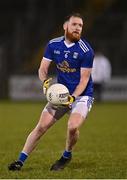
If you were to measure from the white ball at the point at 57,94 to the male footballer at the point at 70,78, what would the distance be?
8 cm

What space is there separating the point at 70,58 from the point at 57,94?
0.60 meters

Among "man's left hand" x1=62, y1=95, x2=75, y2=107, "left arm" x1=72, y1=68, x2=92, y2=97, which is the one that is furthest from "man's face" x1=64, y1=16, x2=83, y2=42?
"man's left hand" x1=62, y1=95, x2=75, y2=107

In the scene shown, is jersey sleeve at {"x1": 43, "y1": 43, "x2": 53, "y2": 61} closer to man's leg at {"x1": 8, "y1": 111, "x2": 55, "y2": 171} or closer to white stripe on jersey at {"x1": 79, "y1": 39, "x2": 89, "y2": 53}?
white stripe on jersey at {"x1": 79, "y1": 39, "x2": 89, "y2": 53}

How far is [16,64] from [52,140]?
17.4 metres

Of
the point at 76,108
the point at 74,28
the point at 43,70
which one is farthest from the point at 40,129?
the point at 74,28

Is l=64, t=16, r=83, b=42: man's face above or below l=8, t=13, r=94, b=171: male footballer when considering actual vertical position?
above

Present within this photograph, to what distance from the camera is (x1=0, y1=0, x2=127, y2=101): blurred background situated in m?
29.0

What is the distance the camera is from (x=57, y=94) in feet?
29.8

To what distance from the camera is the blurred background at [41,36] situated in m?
29.0

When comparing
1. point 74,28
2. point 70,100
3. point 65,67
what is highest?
point 74,28

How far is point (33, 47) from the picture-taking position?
32.6 meters

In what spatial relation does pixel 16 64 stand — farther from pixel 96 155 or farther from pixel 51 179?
pixel 51 179

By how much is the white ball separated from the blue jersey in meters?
0.30

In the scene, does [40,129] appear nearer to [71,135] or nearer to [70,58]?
[71,135]
